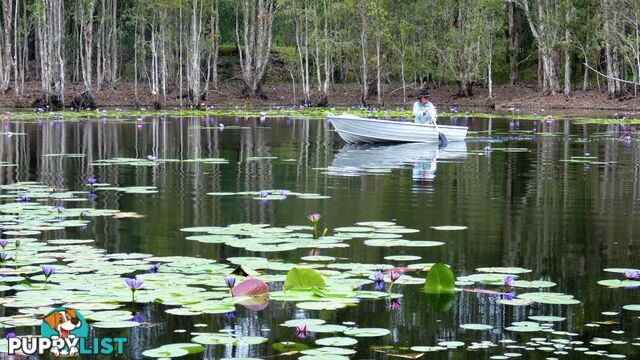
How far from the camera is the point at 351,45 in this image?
54.5 meters

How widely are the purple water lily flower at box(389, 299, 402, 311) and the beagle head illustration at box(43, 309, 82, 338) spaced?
7.19 ft

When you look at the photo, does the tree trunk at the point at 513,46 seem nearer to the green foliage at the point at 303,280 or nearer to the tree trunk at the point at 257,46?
the tree trunk at the point at 257,46

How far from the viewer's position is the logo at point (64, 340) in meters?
6.07

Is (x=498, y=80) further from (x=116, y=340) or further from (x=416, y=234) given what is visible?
(x=116, y=340)

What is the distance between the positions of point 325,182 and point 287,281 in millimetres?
8498

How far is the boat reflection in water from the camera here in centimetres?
1822

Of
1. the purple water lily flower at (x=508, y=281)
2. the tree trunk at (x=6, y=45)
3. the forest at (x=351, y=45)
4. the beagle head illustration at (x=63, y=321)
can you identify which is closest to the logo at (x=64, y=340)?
the beagle head illustration at (x=63, y=321)

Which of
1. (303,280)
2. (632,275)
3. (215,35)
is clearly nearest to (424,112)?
(632,275)

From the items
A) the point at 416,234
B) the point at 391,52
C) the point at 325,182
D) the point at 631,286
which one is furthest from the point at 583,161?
the point at 391,52

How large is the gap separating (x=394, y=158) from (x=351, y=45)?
33.7 meters

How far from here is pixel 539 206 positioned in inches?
530

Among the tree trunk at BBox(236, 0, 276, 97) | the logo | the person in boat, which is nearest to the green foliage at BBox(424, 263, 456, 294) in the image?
the logo

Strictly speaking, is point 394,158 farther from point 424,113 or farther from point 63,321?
point 63,321

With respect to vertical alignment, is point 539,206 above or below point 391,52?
below
